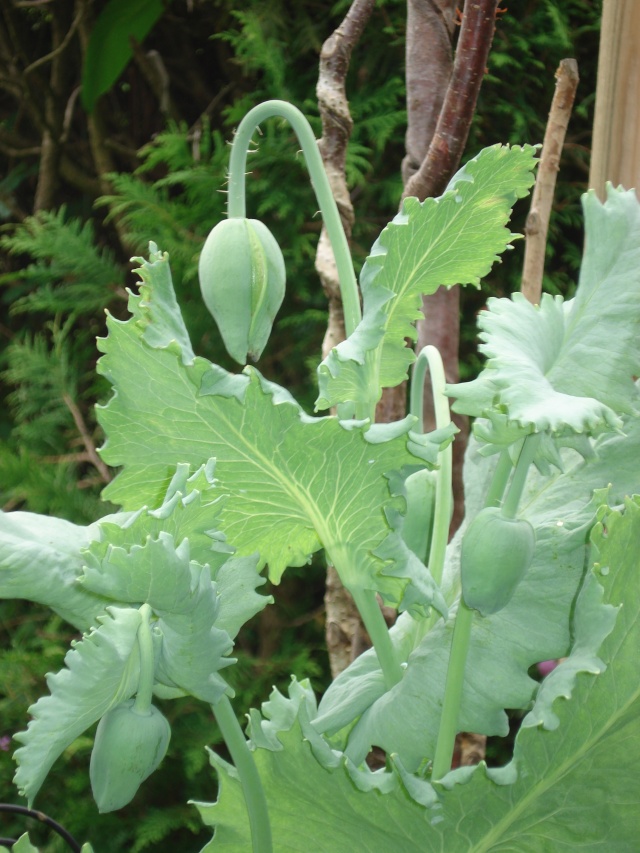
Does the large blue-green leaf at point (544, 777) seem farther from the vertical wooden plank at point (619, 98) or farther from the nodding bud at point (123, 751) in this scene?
the vertical wooden plank at point (619, 98)

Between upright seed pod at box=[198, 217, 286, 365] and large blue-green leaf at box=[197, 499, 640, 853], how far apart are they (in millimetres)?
155

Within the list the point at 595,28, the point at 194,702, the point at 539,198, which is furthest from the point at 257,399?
the point at 595,28

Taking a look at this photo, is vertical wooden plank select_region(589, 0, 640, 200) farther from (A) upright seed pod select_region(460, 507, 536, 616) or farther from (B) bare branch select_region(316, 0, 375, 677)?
(A) upright seed pod select_region(460, 507, 536, 616)

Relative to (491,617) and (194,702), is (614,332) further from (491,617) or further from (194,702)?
(194,702)

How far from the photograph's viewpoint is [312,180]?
0.40 m

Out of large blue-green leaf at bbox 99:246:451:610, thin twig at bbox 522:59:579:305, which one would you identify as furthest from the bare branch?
large blue-green leaf at bbox 99:246:451:610

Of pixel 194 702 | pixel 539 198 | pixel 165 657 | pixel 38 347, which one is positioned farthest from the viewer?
pixel 38 347

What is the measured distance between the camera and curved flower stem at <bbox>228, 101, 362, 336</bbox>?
1.29ft

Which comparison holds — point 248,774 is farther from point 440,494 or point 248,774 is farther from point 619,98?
point 619,98

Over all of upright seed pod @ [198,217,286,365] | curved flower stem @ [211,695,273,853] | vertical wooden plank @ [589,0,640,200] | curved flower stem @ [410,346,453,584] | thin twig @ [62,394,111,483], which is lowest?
thin twig @ [62,394,111,483]

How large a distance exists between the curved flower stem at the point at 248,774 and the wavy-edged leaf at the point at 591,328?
0.44ft

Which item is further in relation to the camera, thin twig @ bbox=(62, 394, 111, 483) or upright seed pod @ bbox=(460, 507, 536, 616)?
thin twig @ bbox=(62, 394, 111, 483)

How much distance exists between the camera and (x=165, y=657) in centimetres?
31

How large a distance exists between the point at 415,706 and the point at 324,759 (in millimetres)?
61
